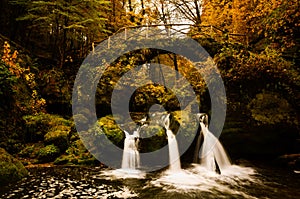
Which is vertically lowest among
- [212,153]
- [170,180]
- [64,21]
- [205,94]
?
[170,180]

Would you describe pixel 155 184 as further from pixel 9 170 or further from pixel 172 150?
pixel 9 170

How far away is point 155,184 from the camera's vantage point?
6668 mm

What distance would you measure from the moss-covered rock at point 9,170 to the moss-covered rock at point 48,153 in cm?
158

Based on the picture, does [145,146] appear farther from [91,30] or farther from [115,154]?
[91,30]

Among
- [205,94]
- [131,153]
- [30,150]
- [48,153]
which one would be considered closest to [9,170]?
[48,153]

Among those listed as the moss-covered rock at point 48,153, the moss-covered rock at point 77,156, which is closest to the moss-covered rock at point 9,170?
the moss-covered rock at point 48,153

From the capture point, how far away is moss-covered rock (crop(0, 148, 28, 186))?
243 inches

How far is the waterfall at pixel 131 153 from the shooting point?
8734mm

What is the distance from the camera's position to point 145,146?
30.2 ft

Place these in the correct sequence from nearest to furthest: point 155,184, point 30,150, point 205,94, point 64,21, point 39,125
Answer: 1. point 155,184
2. point 30,150
3. point 39,125
4. point 205,94
5. point 64,21

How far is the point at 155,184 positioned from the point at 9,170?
164 inches

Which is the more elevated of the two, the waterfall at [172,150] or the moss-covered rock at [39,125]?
the moss-covered rock at [39,125]

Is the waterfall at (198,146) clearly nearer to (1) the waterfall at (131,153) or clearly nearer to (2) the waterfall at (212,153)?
(2) the waterfall at (212,153)

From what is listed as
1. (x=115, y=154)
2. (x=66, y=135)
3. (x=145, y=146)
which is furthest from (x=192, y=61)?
(x=66, y=135)
